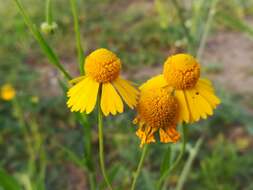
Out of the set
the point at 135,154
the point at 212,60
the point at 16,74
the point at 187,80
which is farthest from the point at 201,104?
the point at 212,60

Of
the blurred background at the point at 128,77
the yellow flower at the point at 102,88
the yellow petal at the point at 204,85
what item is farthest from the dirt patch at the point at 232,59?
the yellow flower at the point at 102,88

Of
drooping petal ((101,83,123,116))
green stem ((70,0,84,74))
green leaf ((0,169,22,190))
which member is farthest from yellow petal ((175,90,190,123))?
green leaf ((0,169,22,190))

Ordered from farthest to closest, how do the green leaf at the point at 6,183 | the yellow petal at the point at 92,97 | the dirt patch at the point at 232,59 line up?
the dirt patch at the point at 232,59 < the green leaf at the point at 6,183 < the yellow petal at the point at 92,97

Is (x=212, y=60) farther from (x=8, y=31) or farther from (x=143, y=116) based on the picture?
(x=143, y=116)

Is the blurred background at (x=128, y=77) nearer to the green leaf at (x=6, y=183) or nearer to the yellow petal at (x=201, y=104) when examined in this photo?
the green leaf at (x=6, y=183)

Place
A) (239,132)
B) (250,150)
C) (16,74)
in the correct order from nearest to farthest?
(250,150), (239,132), (16,74)
